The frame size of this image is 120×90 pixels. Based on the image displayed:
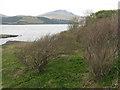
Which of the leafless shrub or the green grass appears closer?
the leafless shrub

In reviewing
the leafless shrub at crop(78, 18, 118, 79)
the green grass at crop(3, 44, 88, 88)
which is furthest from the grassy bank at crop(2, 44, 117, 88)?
the leafless shrub at crop(78, 18, 118, 79)

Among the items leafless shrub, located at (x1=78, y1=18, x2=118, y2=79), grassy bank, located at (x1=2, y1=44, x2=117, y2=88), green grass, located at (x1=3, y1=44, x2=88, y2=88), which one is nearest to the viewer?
leafless shrub, located at (x1=78, y1=18, x2=118, y2=79)

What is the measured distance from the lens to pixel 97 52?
12.4 m

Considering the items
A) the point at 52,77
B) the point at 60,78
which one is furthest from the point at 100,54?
the point at 52,77

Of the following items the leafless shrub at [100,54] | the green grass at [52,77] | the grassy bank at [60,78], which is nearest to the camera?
the leafless shrub at [100,54]

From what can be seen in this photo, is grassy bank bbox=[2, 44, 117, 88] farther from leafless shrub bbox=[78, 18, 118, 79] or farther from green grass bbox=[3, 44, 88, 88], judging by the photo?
leafless shrub bbox=[78, 18, 118, 79]

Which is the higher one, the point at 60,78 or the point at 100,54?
the point at 100,54

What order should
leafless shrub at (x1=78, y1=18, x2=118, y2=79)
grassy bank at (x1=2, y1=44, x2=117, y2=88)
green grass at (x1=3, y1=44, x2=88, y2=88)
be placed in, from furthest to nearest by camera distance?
1. green grass at (x1=3, y1=44, x2=88, y2=88)
2. grassy bank at (x1=2, y1=44, x2=117, y2=88)
3. leafless shrub at (x1=78, y1=18, x2=118, y2=79)

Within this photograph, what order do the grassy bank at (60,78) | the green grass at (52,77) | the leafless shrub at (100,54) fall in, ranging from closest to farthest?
the leafless shrub at (100,54) < the grassy bank at (60,78) < the green grass at (52,77)

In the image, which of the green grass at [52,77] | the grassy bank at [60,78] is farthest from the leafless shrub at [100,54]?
the green grass at [52,77]

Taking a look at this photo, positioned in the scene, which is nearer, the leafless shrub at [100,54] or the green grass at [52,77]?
the leafless shrub at [100,54]

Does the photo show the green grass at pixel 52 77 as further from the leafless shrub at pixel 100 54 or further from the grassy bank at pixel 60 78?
the leafless shrub at pixel 100 54

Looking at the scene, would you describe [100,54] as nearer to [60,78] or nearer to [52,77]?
[60,78]

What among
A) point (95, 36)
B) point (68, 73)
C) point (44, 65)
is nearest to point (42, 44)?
point (44, 65)
